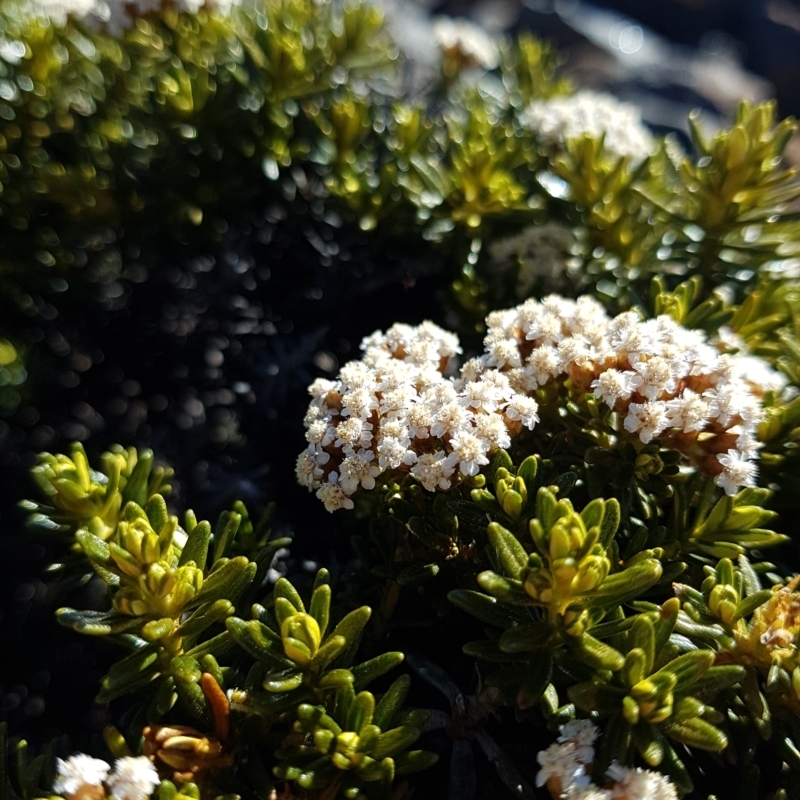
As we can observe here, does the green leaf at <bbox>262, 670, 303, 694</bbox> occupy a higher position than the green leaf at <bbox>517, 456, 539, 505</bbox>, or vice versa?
the green leaf at <bbox>517, 456, 539, 505</bbox>

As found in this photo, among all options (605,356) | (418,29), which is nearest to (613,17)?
(418,29)

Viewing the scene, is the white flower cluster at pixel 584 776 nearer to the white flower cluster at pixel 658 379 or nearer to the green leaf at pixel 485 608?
the green leaf at pixel 485 608

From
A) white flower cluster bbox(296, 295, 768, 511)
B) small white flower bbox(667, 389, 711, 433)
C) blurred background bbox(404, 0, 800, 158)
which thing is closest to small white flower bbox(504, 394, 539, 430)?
white flower cluster bbox(296, 295, 768, 511)

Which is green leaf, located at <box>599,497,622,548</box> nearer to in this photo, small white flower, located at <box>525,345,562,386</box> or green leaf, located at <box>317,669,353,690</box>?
small white flower, located at <box>525,345,562,386</box>

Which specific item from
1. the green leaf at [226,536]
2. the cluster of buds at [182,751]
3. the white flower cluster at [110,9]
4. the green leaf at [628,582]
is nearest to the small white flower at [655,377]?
the green leaf at [628,582]

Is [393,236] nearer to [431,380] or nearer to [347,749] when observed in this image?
[431,380]

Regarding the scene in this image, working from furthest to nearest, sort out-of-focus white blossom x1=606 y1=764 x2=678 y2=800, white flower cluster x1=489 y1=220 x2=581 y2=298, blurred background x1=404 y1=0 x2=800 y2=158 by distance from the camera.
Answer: blurred background x1=404 y1=0 x2=800 y2=158
white flower cluster x1=489 y1=220 x2=581 y2=298
out-of-focus white blossom x1=606 y1=764 x2=678 y2=800

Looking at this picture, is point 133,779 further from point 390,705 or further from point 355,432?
point 355,432
